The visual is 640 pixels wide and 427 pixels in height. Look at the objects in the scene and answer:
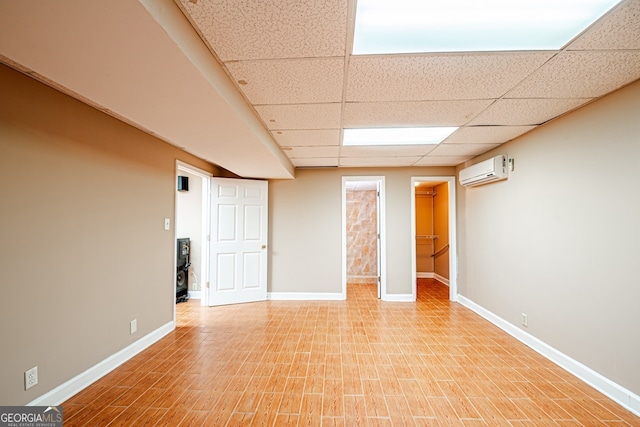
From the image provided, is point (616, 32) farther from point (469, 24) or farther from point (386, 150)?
point (386, 150)

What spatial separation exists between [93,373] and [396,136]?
3677mm

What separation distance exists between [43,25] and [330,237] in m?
4.23

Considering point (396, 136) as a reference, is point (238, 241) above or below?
below

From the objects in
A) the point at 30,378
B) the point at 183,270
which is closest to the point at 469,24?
the point at 30,378

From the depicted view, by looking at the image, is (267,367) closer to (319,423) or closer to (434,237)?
(319,423)

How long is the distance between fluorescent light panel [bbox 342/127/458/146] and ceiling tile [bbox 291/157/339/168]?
833 millimetres

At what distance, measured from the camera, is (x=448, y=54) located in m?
1.62

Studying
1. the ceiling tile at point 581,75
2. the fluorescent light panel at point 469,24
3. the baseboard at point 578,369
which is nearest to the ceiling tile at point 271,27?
the fluorescent light panel at point 469,24

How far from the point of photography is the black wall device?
4.80 metres

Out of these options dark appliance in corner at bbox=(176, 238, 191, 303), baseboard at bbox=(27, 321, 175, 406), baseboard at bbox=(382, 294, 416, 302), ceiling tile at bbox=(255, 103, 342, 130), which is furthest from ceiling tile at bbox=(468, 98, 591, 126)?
dark appliance in corner at bbox=(176, 238, 191, 303)

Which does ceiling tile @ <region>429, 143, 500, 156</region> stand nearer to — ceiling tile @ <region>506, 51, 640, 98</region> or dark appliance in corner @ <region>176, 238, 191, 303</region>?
ceiling tile @ <region>506, 51, 640, 98</region>

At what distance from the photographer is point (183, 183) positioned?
483 cm

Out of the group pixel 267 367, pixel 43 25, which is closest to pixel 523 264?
pixel 267 367

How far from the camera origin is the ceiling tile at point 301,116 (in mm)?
2358
